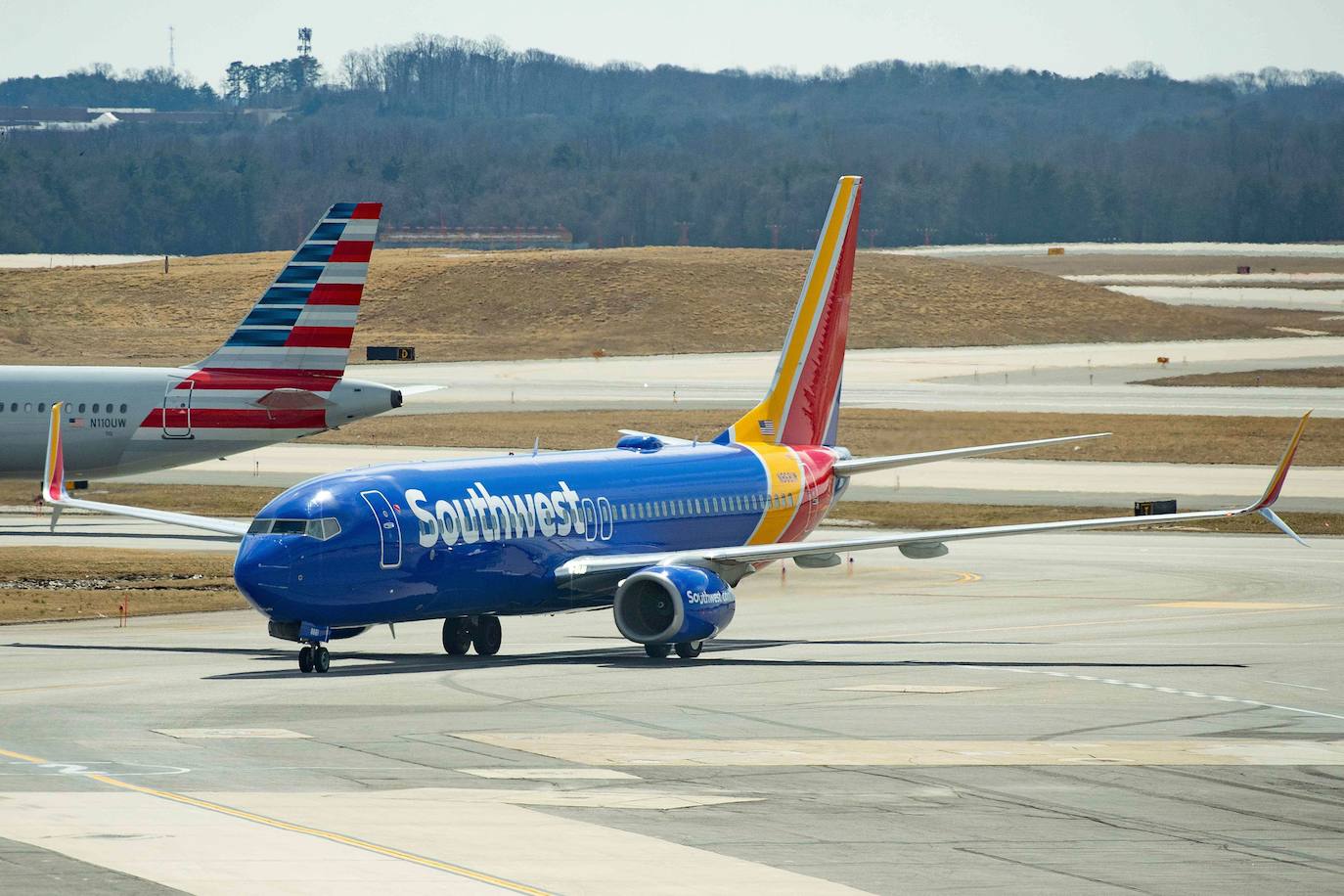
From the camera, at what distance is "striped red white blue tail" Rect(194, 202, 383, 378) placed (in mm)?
64000

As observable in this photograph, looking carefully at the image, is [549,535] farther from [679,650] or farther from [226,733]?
[226,733]

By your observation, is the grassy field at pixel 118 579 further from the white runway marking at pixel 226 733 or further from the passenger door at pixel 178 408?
the white runway marking at pixel 226 733

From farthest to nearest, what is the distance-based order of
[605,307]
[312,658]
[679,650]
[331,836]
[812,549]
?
[605,307]
[812,549]
[679,650]
[312,658]
[331,836]

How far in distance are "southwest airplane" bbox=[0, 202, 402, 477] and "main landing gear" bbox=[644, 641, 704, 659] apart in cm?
2612

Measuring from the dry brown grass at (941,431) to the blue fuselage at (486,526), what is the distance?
37442 mm

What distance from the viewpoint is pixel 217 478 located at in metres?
78.6

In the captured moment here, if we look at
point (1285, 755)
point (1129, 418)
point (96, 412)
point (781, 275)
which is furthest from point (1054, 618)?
point (781, 275)

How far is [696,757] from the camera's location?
95.9ft

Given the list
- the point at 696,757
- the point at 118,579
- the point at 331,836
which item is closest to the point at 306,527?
the point at 696,757

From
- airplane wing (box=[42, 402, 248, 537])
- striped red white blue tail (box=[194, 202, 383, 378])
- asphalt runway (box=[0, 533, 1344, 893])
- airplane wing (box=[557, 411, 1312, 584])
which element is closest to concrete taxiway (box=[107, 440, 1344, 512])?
striped red white blue tail (box=[194, 202, 383, 378])

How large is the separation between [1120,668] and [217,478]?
46.9 metres

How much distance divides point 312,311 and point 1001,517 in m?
23.2

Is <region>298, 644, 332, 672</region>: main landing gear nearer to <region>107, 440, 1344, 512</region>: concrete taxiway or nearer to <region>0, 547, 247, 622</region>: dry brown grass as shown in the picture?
<region>0, 547, 247, 622</region>: dry brown grass

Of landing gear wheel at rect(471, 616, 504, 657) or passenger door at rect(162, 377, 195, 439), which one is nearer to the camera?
landing gear wheel at rect(471, 616, 504, 657)
